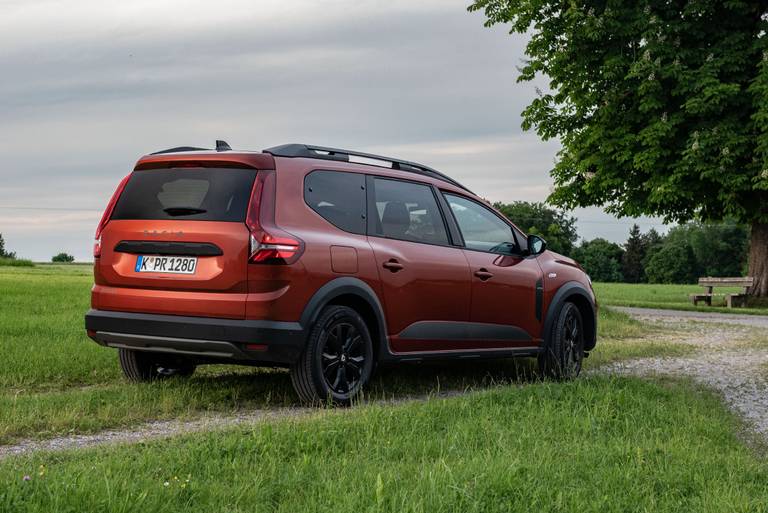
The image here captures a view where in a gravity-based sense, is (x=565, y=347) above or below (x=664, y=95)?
below

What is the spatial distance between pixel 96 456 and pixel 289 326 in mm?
2134

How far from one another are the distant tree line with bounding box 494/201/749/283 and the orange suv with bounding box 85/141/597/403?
77.9m

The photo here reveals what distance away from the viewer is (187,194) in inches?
292

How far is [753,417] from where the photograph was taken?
807cm

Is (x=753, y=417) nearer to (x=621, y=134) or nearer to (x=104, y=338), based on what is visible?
(x=104, y=338)

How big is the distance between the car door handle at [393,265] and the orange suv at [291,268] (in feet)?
0.05

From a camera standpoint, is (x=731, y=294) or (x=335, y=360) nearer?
(x=335, y=360)

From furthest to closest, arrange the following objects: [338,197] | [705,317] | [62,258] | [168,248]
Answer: [62,258]
[705,317]
[338,197]
[168,248]

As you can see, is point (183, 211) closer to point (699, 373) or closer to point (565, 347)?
point (565, 347)

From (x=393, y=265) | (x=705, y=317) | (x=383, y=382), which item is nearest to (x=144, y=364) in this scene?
(x=383, y=382)

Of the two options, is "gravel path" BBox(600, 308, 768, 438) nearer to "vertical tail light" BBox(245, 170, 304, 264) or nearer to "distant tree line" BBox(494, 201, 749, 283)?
"vertical tail light" BBox(245, 170, 304, 264)

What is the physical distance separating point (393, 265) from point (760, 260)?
24239mm

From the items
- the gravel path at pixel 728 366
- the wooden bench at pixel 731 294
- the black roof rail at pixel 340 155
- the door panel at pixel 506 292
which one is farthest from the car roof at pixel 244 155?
the wooden bench at pixel 731 294

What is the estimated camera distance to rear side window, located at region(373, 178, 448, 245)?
8133 mm
